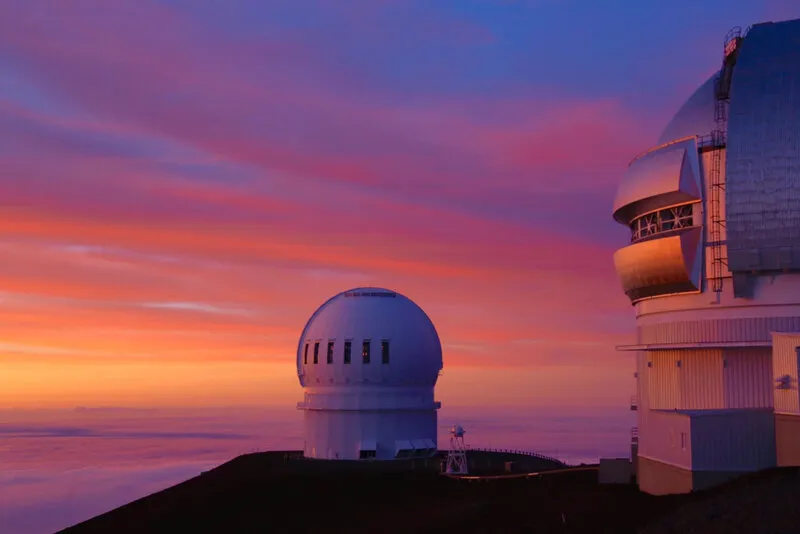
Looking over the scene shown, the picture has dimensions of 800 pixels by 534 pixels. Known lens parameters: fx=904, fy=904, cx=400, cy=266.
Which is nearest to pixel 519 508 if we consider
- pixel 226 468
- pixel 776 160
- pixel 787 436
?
pixel 787 436

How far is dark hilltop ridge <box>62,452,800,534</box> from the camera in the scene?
2380 centimetres

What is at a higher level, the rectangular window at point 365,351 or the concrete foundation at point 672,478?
the rectangular window at point 365,351

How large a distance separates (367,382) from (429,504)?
14.6 metres

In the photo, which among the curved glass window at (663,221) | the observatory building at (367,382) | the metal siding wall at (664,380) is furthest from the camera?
the observatory building at (367,382)

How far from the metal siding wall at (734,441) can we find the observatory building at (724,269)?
1.3 inches

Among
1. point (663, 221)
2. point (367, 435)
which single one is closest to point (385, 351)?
point (367, 435)

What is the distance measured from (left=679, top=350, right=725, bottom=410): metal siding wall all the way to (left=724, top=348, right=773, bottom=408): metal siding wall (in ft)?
1.03

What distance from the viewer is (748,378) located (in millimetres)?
30922

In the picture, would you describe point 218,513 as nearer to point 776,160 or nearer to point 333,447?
point 333,447

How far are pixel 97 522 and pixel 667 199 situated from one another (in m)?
25.2

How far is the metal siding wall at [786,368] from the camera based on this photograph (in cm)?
2816

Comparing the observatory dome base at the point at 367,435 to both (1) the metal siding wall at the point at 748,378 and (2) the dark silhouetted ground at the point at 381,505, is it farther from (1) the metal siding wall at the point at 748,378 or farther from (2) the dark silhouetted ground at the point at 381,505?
(1) the metal siding wall at the point at 748,378

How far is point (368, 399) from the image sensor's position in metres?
50.4

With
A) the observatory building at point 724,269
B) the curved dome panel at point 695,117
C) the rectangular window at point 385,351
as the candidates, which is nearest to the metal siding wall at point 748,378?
the observatory building at point 724,269
